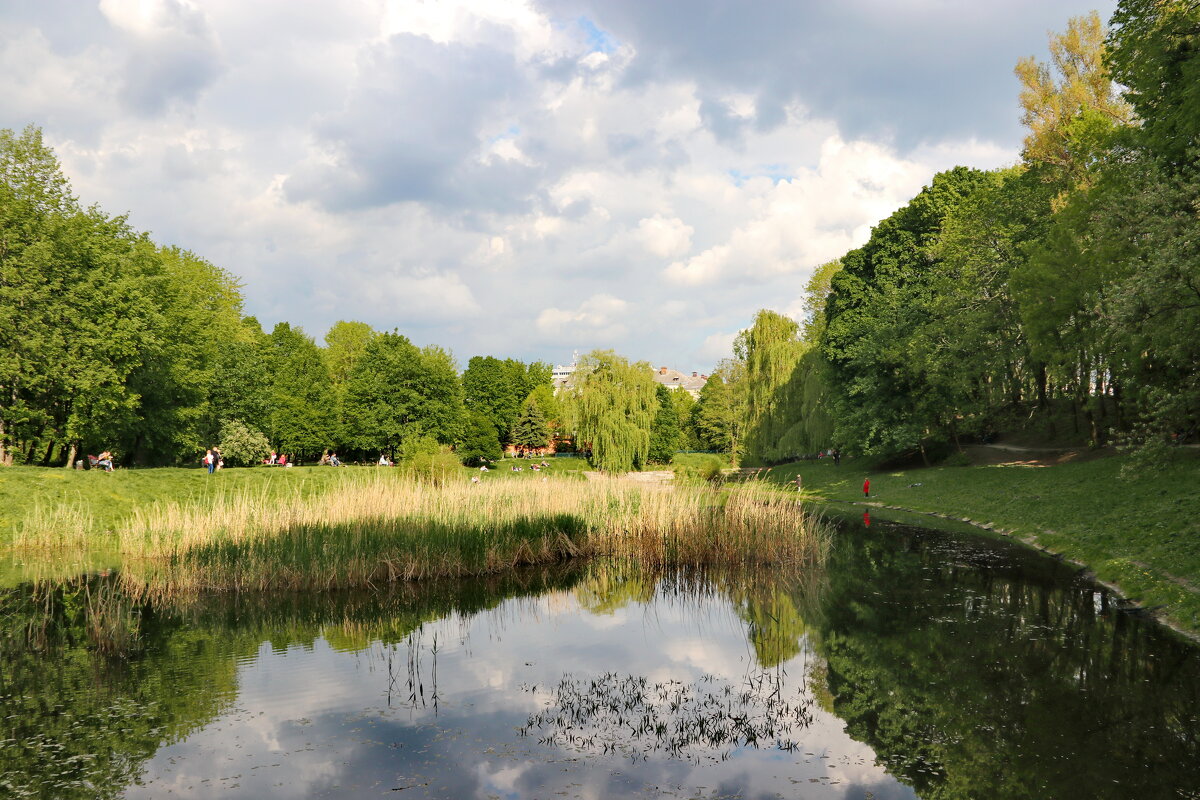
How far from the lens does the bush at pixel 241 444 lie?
4741cm

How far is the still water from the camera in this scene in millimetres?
6820

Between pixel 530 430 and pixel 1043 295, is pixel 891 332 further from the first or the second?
pixel 530 430

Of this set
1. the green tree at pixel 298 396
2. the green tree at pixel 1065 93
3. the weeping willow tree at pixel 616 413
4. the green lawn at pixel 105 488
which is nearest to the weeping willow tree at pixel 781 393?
the weeping willow tree at pixel 616 413

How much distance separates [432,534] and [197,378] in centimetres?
2846

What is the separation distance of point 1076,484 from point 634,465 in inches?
1383

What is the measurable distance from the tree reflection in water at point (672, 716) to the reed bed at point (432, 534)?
8.02 m

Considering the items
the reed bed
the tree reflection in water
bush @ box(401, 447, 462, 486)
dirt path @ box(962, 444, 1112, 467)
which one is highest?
dirt path @ box(962, 444, 1112, 467)

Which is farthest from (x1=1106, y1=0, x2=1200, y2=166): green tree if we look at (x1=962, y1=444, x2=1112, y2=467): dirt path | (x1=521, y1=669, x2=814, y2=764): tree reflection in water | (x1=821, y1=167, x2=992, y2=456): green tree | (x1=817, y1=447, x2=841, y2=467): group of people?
(x1=817, y1=447, x2=841, y2=467): group of people

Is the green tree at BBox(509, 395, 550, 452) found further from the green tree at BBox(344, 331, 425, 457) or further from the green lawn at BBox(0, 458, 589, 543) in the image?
the green lawn at BBox(0, 458, 589, 543)

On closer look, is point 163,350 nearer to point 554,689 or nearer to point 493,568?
point 493,568

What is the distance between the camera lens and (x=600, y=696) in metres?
9.21

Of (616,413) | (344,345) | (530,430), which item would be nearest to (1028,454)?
(616,413)

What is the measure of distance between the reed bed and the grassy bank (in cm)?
310

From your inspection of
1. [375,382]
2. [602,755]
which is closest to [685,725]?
[602,755]
